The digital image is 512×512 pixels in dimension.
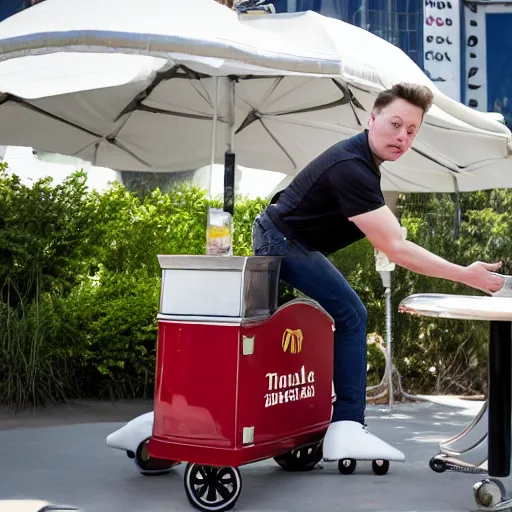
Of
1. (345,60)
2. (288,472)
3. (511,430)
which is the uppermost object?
(345,60)

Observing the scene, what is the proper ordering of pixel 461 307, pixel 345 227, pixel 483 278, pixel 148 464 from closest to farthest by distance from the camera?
pixel 461 307 < pixel 483 278 < pixel 345 227 < pixel 148 464

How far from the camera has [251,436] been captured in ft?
12.7

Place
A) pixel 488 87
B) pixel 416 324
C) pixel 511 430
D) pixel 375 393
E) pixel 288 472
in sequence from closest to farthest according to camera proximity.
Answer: pixel 511 430, pixel 288 472, pixel 375 393, pixel 416 324, pixel 488 87

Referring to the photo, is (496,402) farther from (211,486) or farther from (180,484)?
(180,484)

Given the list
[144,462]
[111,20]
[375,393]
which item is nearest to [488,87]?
[375,393]

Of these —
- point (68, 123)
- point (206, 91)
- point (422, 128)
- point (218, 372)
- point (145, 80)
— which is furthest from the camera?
point (68, 123)

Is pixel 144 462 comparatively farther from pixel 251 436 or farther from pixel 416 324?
pixel 416 324

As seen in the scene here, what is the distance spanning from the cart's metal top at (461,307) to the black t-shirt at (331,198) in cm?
51

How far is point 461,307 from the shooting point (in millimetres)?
3445

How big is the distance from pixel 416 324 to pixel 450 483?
365 cm

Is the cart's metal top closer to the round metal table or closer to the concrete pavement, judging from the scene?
the round metal table

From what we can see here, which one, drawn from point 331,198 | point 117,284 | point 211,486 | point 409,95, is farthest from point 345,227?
point 117,284

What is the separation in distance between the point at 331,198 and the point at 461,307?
3.08 feet

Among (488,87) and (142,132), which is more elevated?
(488,87)
